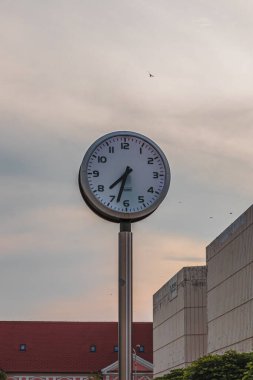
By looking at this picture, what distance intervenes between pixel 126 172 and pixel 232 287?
2123 inches

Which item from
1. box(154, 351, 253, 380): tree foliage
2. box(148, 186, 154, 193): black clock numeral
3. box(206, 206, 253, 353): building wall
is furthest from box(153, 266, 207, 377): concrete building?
box(148, 186, 154, 193): black clock numeral

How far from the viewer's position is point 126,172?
6348 mm

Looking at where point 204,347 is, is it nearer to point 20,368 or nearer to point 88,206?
point 20,368

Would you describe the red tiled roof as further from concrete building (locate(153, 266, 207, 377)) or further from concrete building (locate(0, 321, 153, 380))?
concrete building (locate(153, 266, 207, 377))

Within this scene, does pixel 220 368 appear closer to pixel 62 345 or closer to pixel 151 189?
pixel 151 189

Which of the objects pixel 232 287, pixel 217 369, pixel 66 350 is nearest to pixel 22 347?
pixel 66 350

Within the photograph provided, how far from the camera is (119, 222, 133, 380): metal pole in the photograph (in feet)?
19.7

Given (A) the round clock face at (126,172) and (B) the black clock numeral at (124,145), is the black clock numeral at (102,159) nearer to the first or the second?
(A) the round clock face at (126,172)

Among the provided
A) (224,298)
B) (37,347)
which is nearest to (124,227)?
(224,298)

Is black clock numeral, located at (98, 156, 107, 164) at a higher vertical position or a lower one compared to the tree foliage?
lower

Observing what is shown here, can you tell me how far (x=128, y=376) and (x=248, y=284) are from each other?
49.6m

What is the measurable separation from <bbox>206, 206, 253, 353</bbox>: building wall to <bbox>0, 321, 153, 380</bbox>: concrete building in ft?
109

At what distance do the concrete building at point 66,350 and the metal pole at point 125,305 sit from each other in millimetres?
92466

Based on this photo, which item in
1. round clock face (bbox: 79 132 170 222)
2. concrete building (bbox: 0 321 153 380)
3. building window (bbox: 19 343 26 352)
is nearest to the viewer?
round clock face (bbox: 79 132 170 222)
